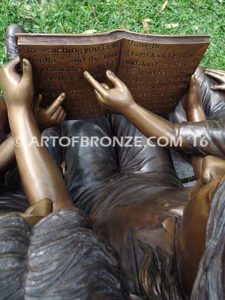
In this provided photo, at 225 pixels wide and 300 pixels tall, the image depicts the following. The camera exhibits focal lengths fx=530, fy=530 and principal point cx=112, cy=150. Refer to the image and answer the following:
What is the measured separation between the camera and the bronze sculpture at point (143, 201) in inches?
53.6

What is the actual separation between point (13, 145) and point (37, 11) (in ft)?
4.04

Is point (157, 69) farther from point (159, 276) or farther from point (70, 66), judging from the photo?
point (159, 276)

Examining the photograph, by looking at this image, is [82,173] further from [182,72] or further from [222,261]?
[222,261]

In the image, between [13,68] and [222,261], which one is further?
[13,68]

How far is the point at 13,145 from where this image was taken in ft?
5.81

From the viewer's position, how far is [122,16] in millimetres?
2846

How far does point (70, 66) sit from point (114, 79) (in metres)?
0.17

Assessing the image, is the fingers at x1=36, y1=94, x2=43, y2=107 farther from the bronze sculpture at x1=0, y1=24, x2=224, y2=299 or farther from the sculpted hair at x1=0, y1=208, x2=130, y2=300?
the sculpted hair at x1=0, y1=208, x2=130, y2=300

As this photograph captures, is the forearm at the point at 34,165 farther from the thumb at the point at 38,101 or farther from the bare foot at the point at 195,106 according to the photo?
the bare foot at the point at 195,106

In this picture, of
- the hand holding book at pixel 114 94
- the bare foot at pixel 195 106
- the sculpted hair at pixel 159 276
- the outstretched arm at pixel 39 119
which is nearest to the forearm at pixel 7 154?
the outstretched arm at pixel 39 119

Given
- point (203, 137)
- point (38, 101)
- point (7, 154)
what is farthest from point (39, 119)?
point (203, 137)

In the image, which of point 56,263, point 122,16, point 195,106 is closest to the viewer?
point 56,263

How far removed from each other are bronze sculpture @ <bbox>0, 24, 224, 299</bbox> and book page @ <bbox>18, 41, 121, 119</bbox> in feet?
0.31

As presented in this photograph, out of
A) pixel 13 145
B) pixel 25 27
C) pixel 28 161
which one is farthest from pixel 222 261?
pixel 25 27
